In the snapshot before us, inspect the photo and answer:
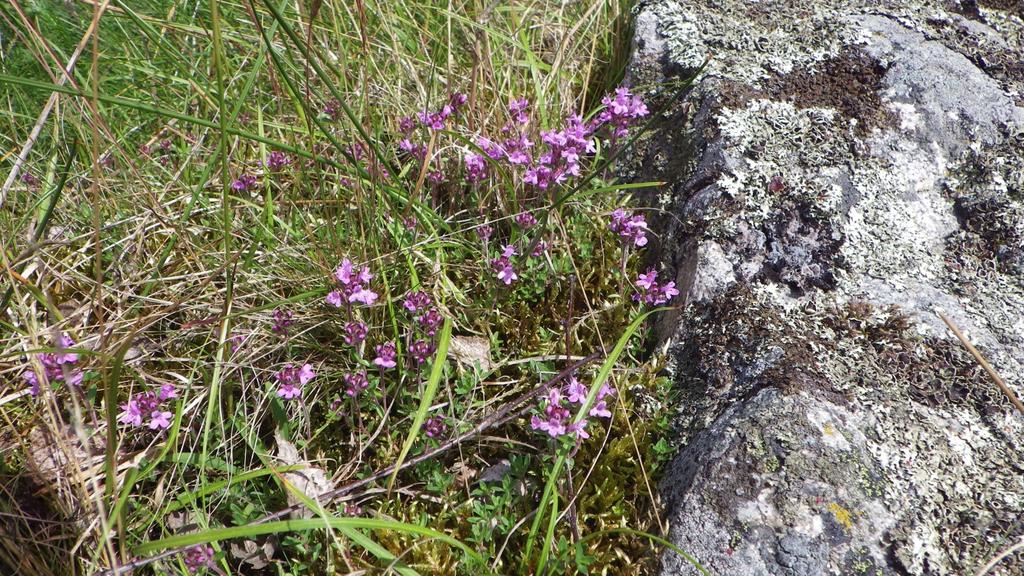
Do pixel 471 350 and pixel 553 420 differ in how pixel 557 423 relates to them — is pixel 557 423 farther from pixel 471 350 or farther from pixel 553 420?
pixel 471 350

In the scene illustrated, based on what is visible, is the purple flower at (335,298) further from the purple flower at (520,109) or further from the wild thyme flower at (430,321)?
the purple flower at (520,109)

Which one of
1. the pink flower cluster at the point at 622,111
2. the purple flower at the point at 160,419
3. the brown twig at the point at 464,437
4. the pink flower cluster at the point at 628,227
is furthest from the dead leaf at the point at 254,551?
the pink flower cluster at the point at 622,111

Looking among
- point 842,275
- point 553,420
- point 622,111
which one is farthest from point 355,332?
point 842,275

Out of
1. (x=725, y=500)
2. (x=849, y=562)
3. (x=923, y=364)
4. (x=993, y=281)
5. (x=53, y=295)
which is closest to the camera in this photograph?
(x=849, y=562)

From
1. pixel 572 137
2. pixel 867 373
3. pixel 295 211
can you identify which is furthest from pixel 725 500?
pixel 295 211

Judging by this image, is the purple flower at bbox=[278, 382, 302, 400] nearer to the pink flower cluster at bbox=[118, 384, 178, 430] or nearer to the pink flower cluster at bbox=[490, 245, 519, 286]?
the pink flower cluster at bbox=[118, 384, 178, 430]

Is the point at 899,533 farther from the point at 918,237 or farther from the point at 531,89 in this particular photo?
the point at 531,89
